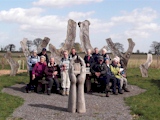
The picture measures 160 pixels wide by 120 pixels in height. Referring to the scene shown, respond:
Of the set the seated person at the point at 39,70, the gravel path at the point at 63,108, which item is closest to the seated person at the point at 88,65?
the gravel path at the point at 63,108

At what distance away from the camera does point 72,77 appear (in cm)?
799

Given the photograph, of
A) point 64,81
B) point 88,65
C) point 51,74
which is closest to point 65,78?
point 64,81

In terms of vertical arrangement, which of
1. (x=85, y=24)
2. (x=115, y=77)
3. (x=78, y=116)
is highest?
(x=85, y=24)

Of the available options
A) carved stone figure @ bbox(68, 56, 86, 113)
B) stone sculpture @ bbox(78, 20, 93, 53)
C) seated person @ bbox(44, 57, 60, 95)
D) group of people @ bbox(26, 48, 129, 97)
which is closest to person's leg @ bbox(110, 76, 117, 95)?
group of people @ bbox(26, 48, 129, 97)

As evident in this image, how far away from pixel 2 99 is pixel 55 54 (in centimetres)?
640

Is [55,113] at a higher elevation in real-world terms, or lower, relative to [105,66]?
lower

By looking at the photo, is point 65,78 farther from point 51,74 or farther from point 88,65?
point 88,65

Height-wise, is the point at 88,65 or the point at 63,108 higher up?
the point at 88,65

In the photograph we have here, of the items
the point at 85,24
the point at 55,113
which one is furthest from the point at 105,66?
the point at 85,24

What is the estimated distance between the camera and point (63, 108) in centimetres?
852

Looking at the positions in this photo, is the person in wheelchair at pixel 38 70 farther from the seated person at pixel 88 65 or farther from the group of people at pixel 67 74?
the seated person at pixel 88 65

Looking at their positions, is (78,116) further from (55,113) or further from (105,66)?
(105,66)

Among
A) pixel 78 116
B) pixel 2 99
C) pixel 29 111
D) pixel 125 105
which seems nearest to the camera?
pixel 78 116

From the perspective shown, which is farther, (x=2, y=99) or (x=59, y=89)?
(x=59, y=89)
